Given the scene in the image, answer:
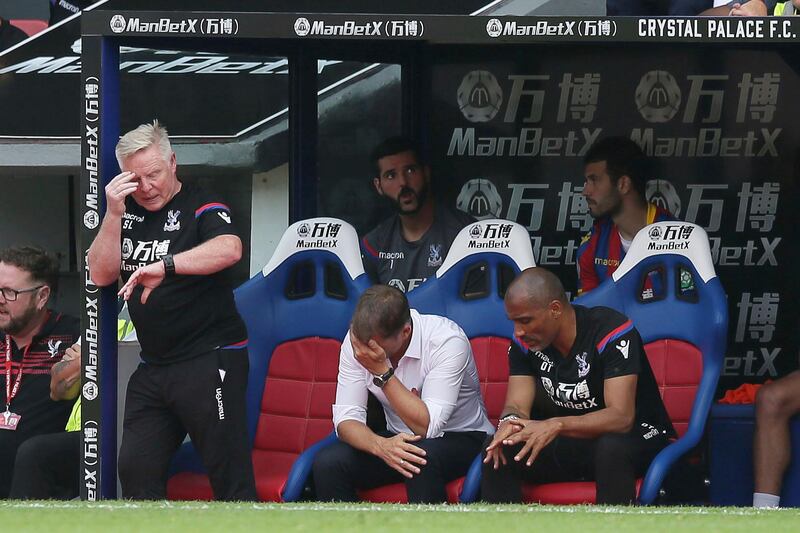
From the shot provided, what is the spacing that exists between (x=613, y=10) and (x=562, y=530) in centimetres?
300

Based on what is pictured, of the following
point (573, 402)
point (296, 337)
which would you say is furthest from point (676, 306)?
point (296, 337)

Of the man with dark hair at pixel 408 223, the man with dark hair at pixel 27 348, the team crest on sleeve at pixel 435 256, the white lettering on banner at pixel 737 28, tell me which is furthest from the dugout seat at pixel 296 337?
the white lettering on banner at pixel 737 28

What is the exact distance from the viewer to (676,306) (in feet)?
20.1

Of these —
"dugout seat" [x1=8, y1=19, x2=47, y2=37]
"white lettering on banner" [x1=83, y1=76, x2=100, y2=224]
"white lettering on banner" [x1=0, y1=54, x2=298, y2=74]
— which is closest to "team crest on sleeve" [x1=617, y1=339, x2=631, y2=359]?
"white lettering on banner" [x1=83, y1=76, x2=100, y2=224]

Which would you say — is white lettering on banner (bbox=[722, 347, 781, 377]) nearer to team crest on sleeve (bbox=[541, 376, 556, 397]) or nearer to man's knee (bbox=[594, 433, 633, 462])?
team crest on sleeve (bbox=[541, 376, 556, 397])

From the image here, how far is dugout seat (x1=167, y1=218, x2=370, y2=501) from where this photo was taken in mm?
6449

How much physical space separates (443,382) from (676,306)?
Result: 1086 mm

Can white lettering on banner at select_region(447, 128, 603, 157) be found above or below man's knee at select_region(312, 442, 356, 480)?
above

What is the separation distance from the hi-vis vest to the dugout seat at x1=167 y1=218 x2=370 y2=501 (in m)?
1.97

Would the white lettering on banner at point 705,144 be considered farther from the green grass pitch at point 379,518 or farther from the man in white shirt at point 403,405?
the green grass pitch at point 379,518

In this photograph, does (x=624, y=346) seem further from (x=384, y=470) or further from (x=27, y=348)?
(x=27, y=348)

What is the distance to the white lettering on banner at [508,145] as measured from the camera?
723 centimetres

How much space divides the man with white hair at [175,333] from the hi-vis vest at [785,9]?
2315 mm

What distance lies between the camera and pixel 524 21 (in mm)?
5445
